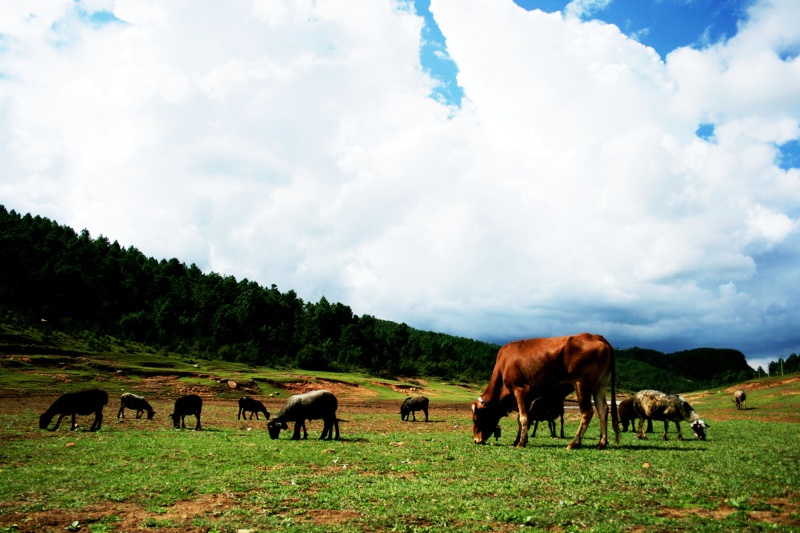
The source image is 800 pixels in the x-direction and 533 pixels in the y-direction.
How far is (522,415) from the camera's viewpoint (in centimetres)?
1925

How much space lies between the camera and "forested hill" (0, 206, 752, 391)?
104750mm

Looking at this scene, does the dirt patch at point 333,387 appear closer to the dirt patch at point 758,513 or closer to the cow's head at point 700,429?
the cow's head at point 700,429

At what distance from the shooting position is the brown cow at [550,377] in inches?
712

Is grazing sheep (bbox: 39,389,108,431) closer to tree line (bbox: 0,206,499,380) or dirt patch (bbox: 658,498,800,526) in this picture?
dirt patch (bbox: 658,498,800,526)

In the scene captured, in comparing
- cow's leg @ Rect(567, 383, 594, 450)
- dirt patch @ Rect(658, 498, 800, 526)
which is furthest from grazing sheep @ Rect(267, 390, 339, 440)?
dirt patch @ Rect(658, 498, 800, 526)

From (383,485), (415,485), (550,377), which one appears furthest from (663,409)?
(383,485)

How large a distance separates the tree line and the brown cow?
8982cm

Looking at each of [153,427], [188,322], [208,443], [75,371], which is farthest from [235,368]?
[208,443]

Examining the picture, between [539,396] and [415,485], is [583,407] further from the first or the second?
[415,485]

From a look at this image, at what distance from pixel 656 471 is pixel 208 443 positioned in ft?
54.3

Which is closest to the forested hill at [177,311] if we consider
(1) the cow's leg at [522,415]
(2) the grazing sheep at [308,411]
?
(2) the grazing sheep at [308,411]

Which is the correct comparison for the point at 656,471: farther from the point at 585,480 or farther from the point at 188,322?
the point at 188,322

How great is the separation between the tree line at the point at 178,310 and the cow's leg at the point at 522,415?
3598 inches

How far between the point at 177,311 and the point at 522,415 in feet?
416
